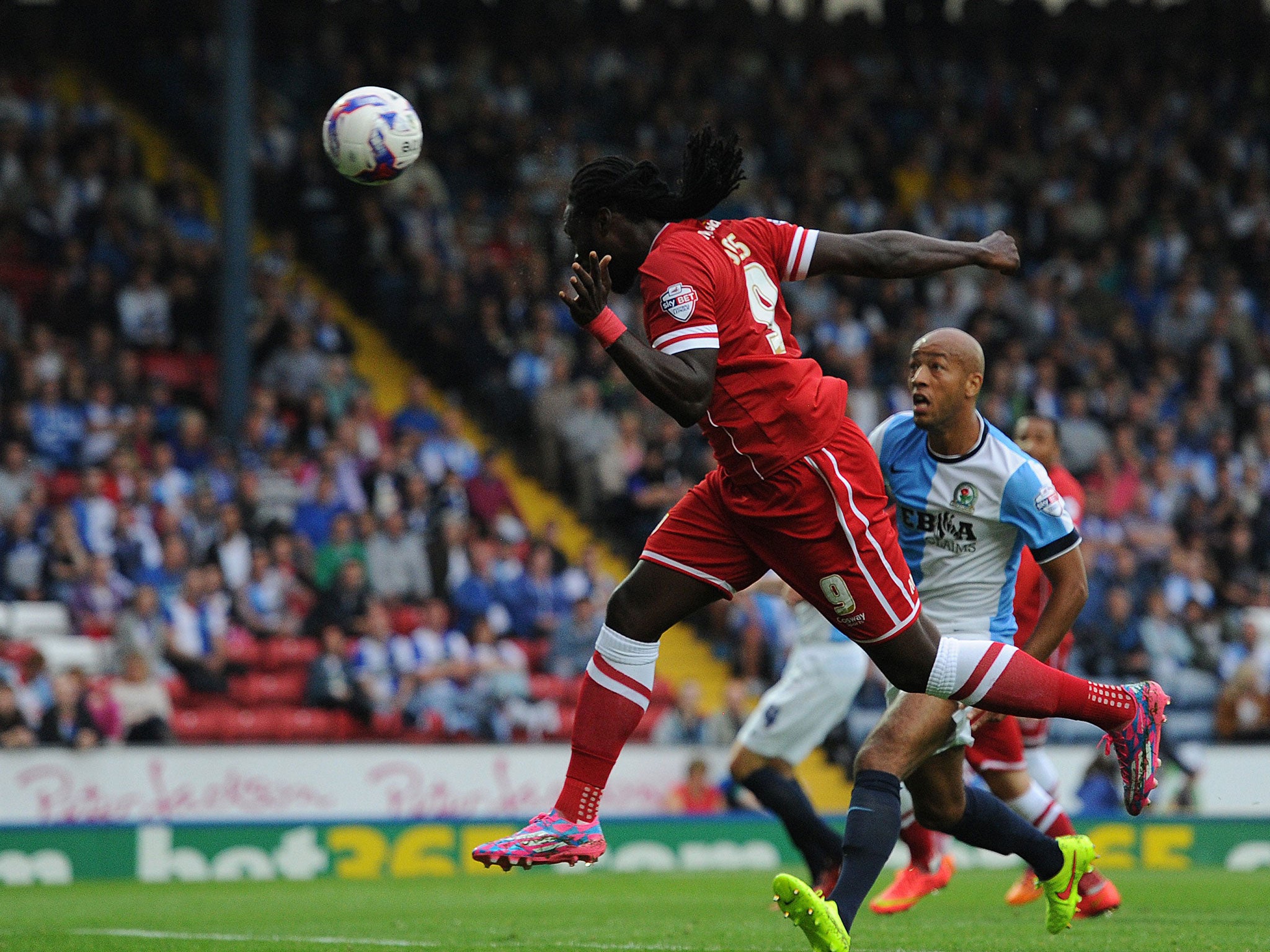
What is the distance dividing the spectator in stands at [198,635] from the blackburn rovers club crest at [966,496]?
795 centimetres

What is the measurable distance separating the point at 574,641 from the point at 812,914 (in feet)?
30.6

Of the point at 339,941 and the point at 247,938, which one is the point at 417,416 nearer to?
the point at 247,938

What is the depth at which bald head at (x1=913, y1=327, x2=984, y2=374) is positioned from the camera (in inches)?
261

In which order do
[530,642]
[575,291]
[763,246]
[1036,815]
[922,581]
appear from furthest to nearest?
[530,642], [1036,815], [922,581], [763,246], [575,291]

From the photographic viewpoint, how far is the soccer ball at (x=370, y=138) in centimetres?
698

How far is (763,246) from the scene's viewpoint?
608cm

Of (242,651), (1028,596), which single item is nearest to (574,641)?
(242,651)

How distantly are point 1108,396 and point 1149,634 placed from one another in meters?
3.84

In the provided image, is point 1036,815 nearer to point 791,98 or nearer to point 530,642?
point 530,642

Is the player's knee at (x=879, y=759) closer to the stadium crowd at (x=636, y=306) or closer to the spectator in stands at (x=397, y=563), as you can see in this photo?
the stadium crowd at (x=636, y=306)

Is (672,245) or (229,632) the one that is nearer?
(672,245)

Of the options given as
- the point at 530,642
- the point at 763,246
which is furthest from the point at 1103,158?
the point at 763,246

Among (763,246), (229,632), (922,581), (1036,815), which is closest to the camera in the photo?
(763,246)

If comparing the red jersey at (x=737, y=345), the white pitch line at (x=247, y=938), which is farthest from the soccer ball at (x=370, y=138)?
the white pitch line at (x=247, y=938)
